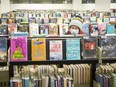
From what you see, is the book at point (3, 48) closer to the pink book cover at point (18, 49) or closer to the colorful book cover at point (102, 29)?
the pink book cover at point (18, 49)

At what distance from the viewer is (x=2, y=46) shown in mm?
3701

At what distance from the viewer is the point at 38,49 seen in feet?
12.2

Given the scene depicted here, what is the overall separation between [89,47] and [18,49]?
98 centimetres

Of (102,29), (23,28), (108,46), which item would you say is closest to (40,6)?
(23,28)

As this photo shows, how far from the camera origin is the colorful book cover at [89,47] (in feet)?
12.5

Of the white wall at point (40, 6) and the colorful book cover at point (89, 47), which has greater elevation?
the white wall at point (40, 6)

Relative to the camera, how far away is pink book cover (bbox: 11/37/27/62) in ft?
12.0

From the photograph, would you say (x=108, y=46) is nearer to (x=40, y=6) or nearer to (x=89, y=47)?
(x=89, y=47)

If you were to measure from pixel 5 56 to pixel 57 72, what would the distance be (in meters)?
0.81

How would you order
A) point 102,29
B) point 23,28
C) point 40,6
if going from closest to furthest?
point 102,29, point 23,28, point 40,6

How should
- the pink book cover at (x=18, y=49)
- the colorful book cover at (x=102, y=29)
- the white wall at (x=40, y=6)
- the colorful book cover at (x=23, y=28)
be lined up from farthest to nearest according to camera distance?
the white wall at (x=40, y=6) → the colorful book cover at (x=23, y=28) → the colorful book cover at (x=102, y=29) → the pink book cover at (x=18, y=49)

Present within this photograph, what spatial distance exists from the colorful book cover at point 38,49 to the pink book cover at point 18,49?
0.11 m

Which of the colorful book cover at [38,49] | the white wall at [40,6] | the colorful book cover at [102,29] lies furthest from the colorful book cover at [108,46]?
the white wall at [40,6]

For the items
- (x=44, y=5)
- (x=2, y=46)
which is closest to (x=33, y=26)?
(x=2, y=46)
